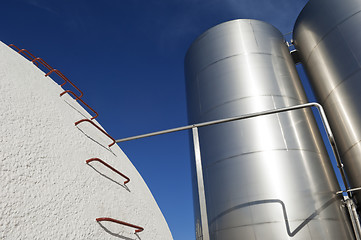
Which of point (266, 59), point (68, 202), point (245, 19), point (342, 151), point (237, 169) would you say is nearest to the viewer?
point (68, 202)

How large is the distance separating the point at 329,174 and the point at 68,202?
7.58m

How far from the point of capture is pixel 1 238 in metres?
1.49

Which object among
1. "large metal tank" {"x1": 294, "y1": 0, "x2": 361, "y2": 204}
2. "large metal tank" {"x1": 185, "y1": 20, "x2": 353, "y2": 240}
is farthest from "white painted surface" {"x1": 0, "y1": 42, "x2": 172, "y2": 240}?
"large metal tank" {"x1": 294, "y1": 0, "x2": 361, "y2": 204}

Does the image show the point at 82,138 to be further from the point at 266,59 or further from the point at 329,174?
the point at 266,59

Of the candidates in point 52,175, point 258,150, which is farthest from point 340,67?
point 52,175

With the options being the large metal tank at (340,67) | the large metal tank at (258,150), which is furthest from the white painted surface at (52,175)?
the large metal tank at (340,67)

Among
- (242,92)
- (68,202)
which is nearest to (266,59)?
(242,92)

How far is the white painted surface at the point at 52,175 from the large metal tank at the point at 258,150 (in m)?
4.37

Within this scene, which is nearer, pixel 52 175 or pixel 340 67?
pixel 52 175

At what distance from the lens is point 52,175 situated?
2.05 meters

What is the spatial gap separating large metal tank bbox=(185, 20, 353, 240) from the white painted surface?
172 inches

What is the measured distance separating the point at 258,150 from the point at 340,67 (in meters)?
3.56

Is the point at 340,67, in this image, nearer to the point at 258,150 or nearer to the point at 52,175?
the point at 258,150

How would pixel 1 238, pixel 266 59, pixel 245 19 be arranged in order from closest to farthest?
pixel 1 238
pixel 266 59
pixel 245 19
